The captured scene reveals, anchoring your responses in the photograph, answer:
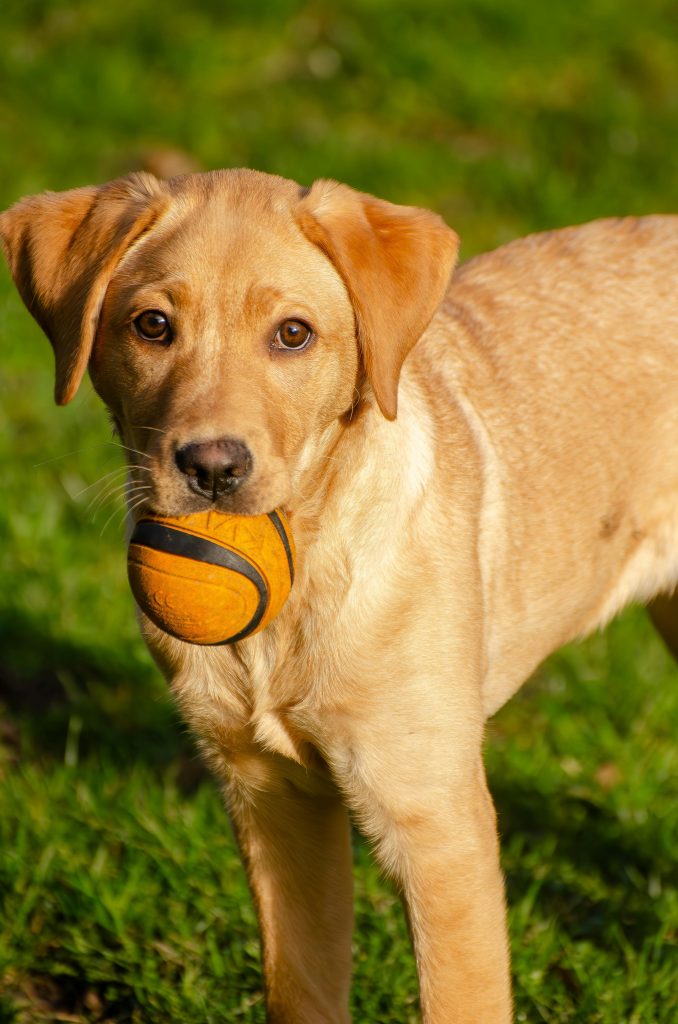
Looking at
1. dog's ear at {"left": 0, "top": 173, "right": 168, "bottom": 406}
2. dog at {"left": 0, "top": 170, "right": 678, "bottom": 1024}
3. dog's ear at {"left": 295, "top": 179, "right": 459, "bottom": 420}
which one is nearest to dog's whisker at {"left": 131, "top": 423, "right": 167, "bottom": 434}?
dog at {"left": 0, "top": 170, "right": 678, "bottom": 1024}

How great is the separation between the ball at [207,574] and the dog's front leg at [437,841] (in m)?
0.42

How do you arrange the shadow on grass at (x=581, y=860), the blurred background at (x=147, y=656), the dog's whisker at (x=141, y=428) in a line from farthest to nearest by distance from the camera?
the shadow on grass at (x=581, y=860) < the blurred background at (x=147, y=656) < the dog's whisker at (x=141, y=428)

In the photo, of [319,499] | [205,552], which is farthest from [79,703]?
[205,552]

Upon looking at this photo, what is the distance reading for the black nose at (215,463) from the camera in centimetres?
297

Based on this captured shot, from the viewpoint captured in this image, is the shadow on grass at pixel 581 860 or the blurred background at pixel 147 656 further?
the shadow on grass at pixel 581 860

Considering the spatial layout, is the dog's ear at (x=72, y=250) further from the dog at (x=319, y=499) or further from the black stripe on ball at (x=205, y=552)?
the black stripe on ball at (x=205, y=552)

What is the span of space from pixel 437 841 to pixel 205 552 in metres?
0.86

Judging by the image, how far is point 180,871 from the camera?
4.35 m

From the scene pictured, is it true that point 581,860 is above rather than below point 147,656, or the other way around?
above

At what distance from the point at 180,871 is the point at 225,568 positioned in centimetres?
160

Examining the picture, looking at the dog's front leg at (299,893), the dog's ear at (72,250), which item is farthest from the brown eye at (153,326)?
the dog's front leg at (299,893)

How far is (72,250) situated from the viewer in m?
3.39

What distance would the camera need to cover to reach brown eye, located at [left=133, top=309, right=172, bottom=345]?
10.5ft

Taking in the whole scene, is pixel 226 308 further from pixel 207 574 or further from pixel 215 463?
pixel 207 574
